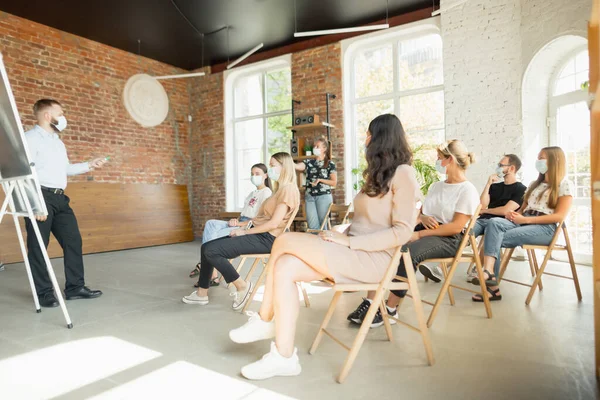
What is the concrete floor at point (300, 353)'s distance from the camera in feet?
5.83

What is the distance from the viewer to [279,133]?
26.4 feet

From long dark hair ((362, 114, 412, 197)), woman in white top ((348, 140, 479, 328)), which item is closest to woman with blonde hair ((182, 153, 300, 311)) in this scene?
woman in white top ((348, 140, 479, 328))

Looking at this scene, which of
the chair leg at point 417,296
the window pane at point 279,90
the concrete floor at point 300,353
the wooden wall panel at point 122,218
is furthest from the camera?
the window pane at point 279,90

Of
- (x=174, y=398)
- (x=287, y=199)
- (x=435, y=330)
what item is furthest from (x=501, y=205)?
(x=174, y=398)

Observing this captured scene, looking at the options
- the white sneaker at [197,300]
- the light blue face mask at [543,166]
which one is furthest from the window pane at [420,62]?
the white sneaker at [197,300]

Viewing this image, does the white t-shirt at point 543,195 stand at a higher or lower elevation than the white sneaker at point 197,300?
higher

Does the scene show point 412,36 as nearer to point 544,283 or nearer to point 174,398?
point 544,283

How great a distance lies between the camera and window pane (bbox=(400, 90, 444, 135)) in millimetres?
6379

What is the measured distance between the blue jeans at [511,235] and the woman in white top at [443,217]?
535 millimetres

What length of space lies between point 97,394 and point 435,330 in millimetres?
1853

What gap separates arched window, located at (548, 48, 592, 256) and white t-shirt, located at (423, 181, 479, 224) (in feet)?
9.89

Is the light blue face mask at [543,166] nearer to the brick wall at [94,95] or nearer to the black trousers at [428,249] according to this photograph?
the black trousers at [428,249]

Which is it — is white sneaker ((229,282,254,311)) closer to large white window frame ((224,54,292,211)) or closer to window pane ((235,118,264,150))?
large white window frame ((224,54,292,211))

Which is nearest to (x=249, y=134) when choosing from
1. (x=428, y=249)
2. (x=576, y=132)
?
(x=576, y=132)
